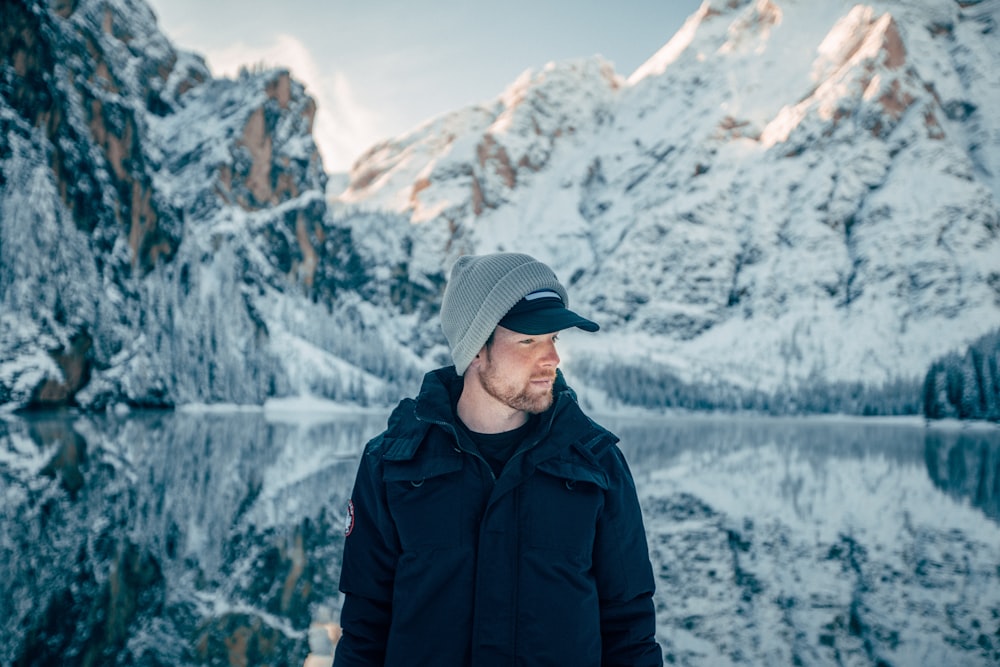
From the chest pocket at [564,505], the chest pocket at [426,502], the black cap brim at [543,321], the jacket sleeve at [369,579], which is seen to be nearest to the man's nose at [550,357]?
the black cap brim at [543,321]

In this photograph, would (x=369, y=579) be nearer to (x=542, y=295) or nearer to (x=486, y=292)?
(x=486, y=292)

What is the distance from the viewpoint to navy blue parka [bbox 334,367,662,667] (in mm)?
3061

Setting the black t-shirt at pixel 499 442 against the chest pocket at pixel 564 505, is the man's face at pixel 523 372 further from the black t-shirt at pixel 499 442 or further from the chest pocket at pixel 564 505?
the chest pocket at pixel 564 505

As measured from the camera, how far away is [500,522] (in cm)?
309

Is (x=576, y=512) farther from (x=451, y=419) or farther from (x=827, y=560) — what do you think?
A: (x=827, y=560)

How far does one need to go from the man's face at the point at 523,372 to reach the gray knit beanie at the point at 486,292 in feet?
0.42

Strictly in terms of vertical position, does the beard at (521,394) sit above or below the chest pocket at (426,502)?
above

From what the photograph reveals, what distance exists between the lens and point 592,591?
10.4 feet

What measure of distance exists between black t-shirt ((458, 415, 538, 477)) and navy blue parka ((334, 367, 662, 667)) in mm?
128

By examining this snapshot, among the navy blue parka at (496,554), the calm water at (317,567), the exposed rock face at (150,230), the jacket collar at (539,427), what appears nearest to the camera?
the navy blue parka at (496,554)

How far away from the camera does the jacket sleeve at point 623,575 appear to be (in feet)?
10.6

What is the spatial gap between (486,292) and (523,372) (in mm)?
457

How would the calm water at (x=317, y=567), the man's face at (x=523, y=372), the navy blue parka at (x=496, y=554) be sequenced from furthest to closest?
1. the calm water at (x=317, y=567)
2. the man's face at (x=523, y=372)
3. the navy blue parka at (x=496, y=554)

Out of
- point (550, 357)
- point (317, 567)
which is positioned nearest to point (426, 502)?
point (550, 357)
